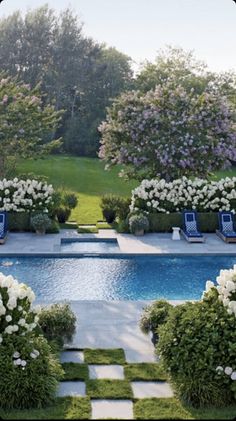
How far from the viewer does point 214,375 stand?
8016 millimetres

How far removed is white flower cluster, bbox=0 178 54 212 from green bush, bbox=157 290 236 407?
12711 mm

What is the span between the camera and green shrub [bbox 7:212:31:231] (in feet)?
68.1

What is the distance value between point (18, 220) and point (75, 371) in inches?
481

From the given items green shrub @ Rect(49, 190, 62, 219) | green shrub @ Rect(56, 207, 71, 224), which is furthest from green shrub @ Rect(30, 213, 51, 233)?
green shrub @ Rect(56, 207, 71, 224)

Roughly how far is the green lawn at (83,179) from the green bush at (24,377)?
1494 cm

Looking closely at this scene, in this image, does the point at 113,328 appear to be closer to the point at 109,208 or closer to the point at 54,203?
the point at 54,203

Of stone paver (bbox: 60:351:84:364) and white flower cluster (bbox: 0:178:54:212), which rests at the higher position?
white flower cluster (bbox: 0:178:54:212)

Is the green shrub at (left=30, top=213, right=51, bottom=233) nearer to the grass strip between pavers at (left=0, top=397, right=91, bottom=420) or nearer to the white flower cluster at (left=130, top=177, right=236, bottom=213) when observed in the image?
the white flower cluster at (left=130, top=177, right=236, bottom=213)

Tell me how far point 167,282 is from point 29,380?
8.70m

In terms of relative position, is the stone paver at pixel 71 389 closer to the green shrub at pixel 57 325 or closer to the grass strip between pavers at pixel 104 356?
the grass strip between pavers at pixel 104 356

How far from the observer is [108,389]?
8.51 m

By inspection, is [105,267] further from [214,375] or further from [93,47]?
[93,47]

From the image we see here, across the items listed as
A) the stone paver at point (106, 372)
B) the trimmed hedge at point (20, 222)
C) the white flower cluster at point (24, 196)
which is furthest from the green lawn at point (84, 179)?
the stone paver at point (106, 372)

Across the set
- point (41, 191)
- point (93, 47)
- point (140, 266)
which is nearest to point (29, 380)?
point (140, 266)
